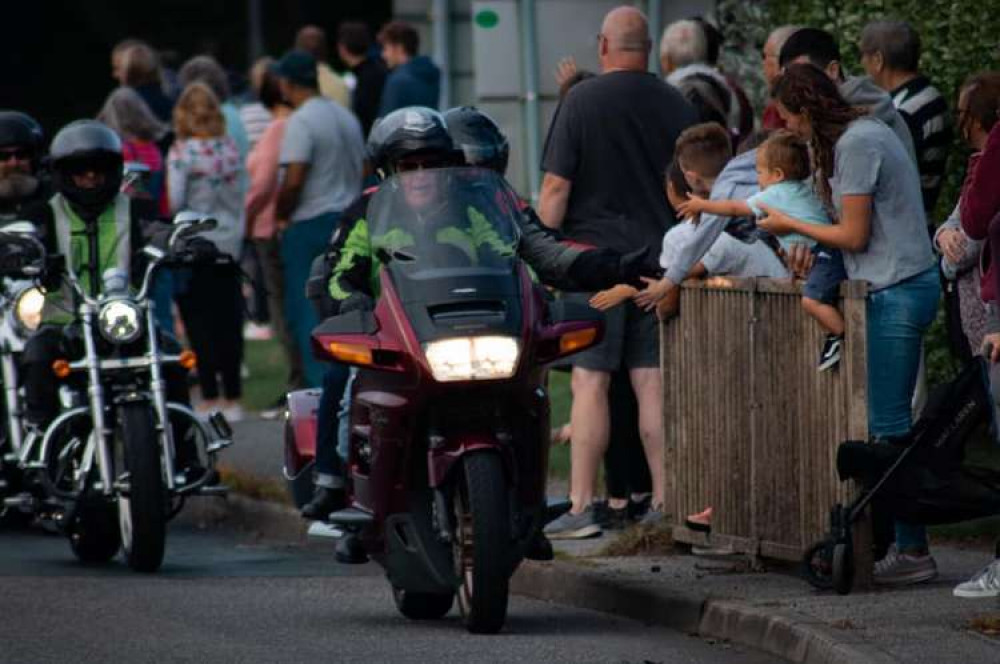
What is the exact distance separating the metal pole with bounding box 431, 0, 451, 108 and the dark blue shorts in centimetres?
1051

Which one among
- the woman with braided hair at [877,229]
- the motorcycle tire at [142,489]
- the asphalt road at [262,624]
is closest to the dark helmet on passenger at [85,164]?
the motorcycle tire at [142,489]

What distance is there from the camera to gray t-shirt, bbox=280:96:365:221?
1748cm

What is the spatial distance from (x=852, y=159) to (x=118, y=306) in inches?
133

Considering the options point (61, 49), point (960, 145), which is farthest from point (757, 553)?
point (61, 49)

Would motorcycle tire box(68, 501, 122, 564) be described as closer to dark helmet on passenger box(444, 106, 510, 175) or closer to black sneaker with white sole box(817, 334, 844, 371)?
dark helmet on passenger box(444, 106, 510, 175)

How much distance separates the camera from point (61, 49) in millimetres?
44750

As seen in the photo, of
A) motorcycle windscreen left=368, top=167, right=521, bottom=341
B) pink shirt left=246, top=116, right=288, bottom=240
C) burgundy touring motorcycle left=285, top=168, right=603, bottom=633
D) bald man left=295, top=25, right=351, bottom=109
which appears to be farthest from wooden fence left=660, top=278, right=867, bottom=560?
bald man left=295, top=25, right=351, bottom=109

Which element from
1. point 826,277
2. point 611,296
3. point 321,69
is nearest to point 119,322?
point 611,296

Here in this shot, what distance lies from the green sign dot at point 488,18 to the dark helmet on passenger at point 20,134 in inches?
162

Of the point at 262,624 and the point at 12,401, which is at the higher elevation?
the point at 12,401

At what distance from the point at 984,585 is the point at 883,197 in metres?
1.35

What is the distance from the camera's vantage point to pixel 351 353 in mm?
10000

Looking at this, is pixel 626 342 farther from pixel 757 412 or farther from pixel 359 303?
pixel 359 303

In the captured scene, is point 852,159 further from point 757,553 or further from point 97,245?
point 97,245
